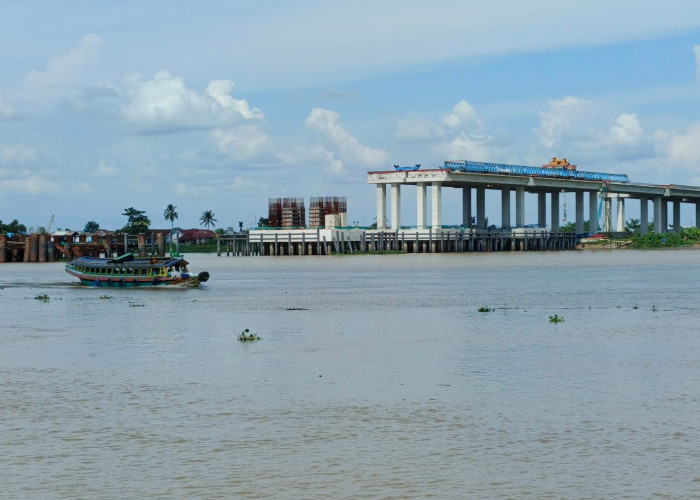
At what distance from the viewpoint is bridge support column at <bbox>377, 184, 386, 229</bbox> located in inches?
6757

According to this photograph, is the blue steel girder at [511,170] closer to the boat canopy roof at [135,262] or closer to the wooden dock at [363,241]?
the wooden dock at [363,241]

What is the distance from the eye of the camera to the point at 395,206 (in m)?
169

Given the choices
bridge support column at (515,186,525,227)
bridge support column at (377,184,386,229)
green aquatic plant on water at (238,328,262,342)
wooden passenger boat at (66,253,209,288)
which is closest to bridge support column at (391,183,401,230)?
bridge support column at (377,184,386,229)

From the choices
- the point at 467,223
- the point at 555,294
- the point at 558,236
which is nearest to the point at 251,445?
the point at 555,294

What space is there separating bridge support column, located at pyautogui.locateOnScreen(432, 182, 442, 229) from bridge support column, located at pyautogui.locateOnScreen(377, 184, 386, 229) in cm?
974

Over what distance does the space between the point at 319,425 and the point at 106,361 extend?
12352mm

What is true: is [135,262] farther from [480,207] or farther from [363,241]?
[480,207]

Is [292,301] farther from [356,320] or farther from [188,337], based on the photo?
[188,337]

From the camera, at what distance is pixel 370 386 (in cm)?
2616

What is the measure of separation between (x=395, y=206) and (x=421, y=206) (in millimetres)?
4185

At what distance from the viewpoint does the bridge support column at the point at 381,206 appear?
171625 millimetres

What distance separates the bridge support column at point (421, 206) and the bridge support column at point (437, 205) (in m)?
1.90

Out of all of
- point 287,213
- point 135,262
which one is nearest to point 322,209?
point 287,213

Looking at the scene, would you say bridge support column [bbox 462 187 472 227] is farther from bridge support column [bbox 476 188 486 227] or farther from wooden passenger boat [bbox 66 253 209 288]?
wooden passenger boat [bbox 66 253 209 288]
